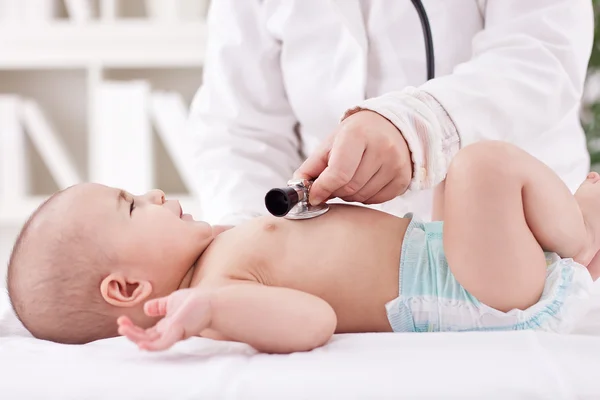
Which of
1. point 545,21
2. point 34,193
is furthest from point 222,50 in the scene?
point 34,193

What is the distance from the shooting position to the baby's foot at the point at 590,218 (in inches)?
38.7

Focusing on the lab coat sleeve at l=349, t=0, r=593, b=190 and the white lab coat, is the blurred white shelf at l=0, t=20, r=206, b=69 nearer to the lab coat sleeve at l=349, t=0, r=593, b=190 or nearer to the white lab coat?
the white lab coat

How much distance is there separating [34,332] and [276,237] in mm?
311

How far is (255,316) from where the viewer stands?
0.81 metres

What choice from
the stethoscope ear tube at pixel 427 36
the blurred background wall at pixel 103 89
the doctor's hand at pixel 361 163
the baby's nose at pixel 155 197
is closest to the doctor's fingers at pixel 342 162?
the doctor's hand at pixel 361 163

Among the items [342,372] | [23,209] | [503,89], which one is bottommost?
[23,209]

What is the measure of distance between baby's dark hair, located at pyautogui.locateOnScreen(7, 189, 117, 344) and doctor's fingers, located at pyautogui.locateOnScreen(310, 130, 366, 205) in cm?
27

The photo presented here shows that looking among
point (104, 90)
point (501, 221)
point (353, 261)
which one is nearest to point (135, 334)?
point (353, 261)

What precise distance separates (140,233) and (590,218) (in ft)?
1.86

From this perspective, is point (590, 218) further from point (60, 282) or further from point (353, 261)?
point (60, 282)

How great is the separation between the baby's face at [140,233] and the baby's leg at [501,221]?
33 centimetres

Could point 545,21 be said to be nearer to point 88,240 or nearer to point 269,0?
point 269,0

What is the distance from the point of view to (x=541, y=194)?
91cm

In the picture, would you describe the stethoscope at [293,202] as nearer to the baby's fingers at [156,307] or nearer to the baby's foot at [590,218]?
the baby's fingers at [156,307]
